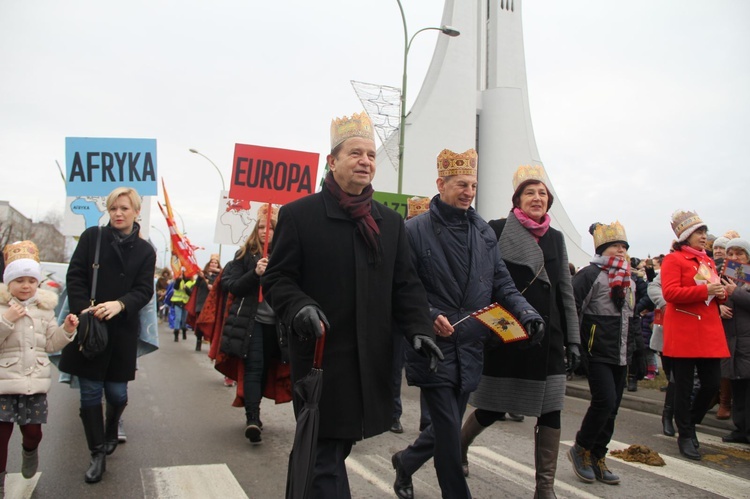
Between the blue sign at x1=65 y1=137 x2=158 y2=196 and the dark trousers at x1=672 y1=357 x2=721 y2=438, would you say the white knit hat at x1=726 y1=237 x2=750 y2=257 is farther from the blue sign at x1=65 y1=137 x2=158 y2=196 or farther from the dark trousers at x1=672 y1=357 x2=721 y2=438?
the blue sign at x1=65 y1=137 x2=158 y2=196

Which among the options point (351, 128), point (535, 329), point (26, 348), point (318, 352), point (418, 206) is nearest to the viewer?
point (318, 352)

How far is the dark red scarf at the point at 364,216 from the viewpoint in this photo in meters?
2.95

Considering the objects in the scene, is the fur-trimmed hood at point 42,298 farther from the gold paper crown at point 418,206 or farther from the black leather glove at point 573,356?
the gold paper crown at point 418,206

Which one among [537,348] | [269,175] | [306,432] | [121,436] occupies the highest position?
[269,175]

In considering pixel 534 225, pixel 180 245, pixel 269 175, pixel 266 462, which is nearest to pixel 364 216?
pixel 534 225

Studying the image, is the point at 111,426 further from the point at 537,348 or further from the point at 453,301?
the point at 537,348

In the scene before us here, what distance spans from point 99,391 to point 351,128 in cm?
288

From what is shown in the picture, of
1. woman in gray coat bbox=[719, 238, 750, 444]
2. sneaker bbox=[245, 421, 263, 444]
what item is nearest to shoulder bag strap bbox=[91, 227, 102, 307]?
sneaker bbox=[245, 421, 263, 444]

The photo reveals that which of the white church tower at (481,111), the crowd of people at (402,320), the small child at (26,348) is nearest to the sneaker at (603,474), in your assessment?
the crowd of people at (402,320)

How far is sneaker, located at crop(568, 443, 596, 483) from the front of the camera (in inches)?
179

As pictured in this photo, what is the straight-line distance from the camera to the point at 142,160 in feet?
23.0

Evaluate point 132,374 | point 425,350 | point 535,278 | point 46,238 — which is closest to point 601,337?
point 535,278

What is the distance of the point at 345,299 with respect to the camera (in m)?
2.86

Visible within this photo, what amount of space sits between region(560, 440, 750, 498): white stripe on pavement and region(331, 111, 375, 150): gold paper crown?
11.7 ft
